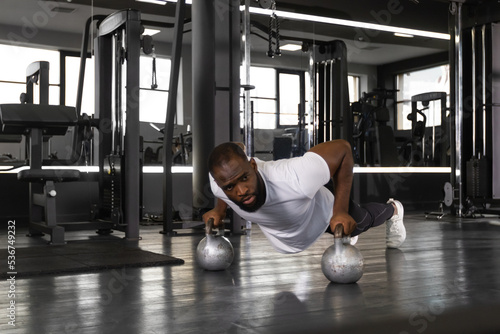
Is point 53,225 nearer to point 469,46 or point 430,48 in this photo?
point 469,46

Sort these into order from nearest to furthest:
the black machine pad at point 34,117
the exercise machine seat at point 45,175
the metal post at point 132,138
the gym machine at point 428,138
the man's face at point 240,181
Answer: the man's face at point 240,181
the black machine pad at point 34,117
the exercise machine seat at point 45,175
the metal post at point 132,138
the gym machine at point 428,138

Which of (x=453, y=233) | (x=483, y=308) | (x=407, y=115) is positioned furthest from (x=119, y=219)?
(x=407, y=115)

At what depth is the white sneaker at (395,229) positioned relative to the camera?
2.96 meters

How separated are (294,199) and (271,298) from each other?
0.37 metres

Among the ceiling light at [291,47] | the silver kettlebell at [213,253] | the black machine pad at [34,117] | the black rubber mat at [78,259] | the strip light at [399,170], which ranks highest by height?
the ceiling light at [291,47]

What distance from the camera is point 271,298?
188 cm

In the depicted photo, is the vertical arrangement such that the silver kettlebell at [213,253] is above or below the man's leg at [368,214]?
below

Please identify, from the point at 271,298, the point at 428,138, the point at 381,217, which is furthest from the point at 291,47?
the point at 271,298

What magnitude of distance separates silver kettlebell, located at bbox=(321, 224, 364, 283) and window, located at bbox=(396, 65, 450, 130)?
686cm

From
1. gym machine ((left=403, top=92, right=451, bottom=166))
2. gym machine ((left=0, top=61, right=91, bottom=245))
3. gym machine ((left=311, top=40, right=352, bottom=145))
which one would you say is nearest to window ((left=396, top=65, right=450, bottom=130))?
gym machine ((left=403, top=92, right=451, bottom=166))

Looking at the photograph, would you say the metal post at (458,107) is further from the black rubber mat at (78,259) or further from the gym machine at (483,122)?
the black rubber mat at (78,259)

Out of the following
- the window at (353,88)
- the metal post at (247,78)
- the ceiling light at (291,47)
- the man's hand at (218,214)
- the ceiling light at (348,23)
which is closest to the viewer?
the man's hand at (218,214)

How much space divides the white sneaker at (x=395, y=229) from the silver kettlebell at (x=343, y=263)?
888 mm

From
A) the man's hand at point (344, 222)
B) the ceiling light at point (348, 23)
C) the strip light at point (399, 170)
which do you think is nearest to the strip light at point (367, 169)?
the strip light at point (399, 170)
